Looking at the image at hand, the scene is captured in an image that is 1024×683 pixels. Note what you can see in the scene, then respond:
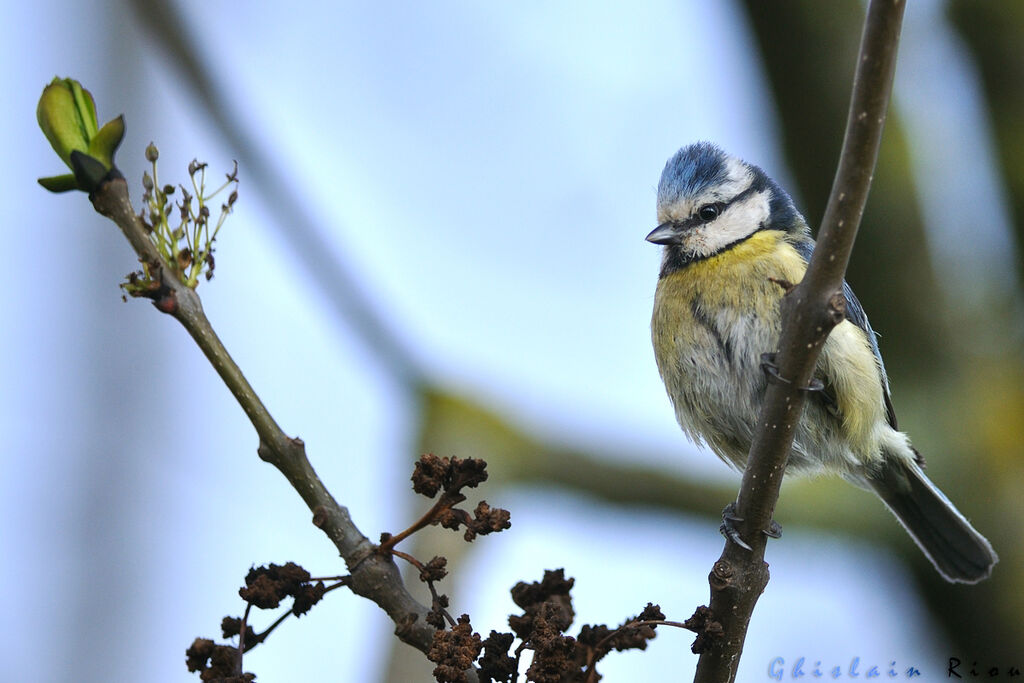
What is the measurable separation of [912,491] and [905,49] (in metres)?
2.07

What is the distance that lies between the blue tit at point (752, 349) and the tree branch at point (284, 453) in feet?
5.31

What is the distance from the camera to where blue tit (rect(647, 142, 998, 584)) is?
2.85m

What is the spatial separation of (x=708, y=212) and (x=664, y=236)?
17 centimetres

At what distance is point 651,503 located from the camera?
15.3ft

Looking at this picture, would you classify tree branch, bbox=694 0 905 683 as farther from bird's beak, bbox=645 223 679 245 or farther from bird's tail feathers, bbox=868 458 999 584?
bird's tail feathers, bbox=868 458 999 584

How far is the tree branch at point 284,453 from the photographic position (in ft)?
4.05

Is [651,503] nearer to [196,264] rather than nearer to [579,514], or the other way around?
[579,514]

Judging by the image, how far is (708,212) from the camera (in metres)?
3.24

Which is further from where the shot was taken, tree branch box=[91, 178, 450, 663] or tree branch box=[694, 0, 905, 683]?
tree branch box=[694, 0, 905, 683]

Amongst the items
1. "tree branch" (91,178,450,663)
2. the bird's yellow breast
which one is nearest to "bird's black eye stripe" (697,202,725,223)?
the bird's yellow breast

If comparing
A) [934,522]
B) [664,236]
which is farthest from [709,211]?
[934,522]

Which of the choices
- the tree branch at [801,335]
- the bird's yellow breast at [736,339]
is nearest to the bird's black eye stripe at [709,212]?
the bird's yellow breast at [736,339]

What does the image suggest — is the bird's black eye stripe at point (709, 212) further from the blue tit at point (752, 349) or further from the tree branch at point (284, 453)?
the tree branch at point (284, 453)

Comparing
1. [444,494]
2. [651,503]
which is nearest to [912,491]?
[651,503]
